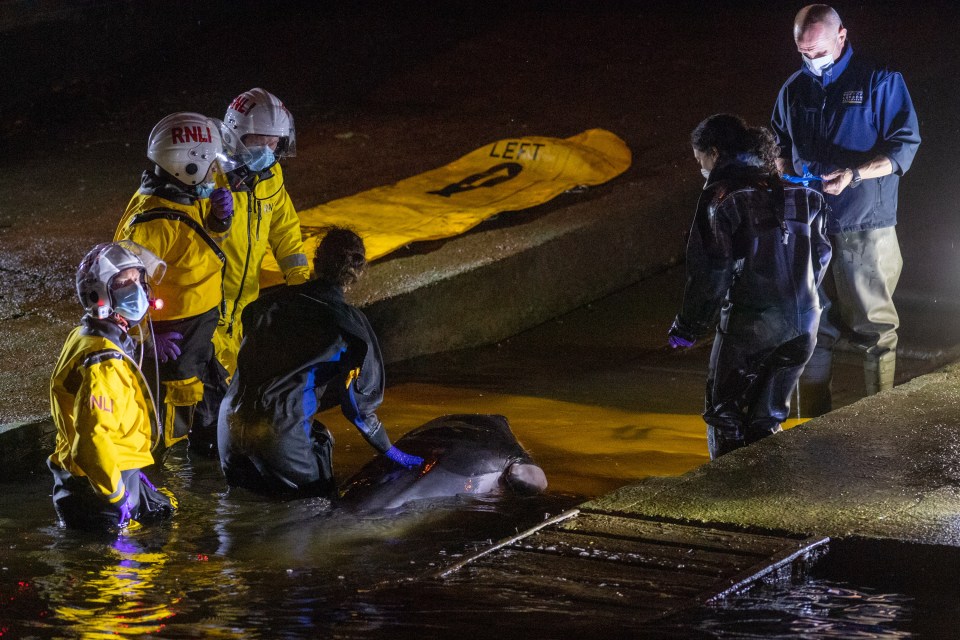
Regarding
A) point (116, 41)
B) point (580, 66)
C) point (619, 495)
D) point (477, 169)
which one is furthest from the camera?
point (116, 41)

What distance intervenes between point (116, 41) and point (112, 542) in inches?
450

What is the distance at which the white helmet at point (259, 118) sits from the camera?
23.4 ft

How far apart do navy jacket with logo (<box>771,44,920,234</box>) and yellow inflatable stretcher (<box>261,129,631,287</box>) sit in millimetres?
3649

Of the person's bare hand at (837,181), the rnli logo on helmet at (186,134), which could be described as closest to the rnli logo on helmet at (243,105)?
the rnli logo on helmet at (186,134)

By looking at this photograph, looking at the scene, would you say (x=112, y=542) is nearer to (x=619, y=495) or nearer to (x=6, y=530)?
(x=6, y=530)

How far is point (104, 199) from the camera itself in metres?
11.6

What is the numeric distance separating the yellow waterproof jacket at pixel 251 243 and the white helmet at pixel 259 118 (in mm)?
193

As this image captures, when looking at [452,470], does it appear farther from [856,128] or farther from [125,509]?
[856,128]

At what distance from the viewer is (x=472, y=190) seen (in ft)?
36.3

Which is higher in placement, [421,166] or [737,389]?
[421,166]

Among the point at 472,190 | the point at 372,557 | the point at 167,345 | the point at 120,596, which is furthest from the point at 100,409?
the point at 472,190

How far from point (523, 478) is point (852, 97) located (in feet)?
8.95

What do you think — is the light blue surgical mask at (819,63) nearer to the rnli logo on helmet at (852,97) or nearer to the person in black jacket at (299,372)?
the rnli logo on helmet at (852,97)

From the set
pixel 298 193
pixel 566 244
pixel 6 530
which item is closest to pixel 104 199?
pixel 298 193
